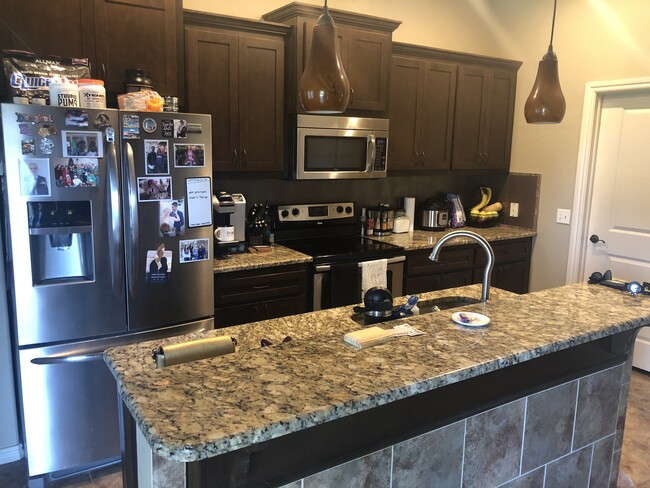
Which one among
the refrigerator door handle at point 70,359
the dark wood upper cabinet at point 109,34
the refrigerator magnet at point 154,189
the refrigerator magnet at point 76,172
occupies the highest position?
the dark wood upper cabinet at point 109,34

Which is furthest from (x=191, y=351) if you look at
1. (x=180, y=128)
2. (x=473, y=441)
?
(x=180, y=128)

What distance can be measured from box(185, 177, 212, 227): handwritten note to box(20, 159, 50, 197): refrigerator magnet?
63cm

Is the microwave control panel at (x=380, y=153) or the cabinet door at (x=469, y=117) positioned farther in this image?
the cabinet door at (x=469, y=117)

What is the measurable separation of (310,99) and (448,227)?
330cm

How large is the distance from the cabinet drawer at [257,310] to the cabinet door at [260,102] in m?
0.87

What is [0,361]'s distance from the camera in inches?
107

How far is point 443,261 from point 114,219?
8.03 ft

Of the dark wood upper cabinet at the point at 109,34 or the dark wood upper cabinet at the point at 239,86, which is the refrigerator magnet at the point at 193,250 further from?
the dark wood upper cabinet at the point at 109,34

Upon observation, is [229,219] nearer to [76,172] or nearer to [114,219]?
[114,219]

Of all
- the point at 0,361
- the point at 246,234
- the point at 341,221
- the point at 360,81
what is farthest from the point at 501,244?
the point at 0,361

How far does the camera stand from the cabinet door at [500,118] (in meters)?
4.54

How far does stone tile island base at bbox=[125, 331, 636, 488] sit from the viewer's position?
47.8 inches

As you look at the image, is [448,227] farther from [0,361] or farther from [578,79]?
[0,361]

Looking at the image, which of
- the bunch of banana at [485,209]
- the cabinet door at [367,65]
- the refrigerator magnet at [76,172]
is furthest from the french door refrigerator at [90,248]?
the bunch of banana at [485,209]
